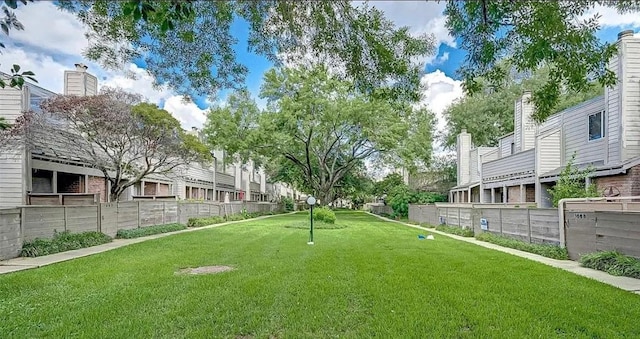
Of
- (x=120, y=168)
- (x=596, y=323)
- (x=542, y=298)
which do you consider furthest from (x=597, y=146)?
(x=120, y=168)

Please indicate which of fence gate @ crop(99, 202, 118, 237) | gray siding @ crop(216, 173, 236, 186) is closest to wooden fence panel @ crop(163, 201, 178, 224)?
fence gate @ crop(99, 202, 118, 237)

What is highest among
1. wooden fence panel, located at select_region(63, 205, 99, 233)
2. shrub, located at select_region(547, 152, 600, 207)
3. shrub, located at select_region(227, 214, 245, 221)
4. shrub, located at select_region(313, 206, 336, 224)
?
shrub, located at select_region(547, 152, 600, 207)

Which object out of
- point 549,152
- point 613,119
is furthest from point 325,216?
point 613,119

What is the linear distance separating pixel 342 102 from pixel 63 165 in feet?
52.2

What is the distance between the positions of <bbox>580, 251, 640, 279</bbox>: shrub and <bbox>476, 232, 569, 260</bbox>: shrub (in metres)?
1.04

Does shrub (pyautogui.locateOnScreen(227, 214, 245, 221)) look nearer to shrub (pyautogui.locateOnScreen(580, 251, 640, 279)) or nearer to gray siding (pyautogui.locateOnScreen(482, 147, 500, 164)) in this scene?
gray siding (pyautogui.locateOnScreen(482, 147, 500, 164))

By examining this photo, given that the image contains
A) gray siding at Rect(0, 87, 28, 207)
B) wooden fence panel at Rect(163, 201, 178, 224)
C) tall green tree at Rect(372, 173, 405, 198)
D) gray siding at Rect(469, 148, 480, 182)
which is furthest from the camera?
tall green tree at Rect(372, 173, 405, 198)

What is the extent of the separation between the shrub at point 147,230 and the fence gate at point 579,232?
43.4 ft

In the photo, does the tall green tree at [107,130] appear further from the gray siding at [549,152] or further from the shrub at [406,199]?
the shrub at [406,199]

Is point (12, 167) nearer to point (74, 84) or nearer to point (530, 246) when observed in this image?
point (74, 84)

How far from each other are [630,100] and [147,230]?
16.6 metres

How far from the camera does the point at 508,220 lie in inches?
500

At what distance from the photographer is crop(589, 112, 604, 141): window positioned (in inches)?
515

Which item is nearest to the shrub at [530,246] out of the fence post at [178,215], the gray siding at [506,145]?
the gray siding at [506,145]
